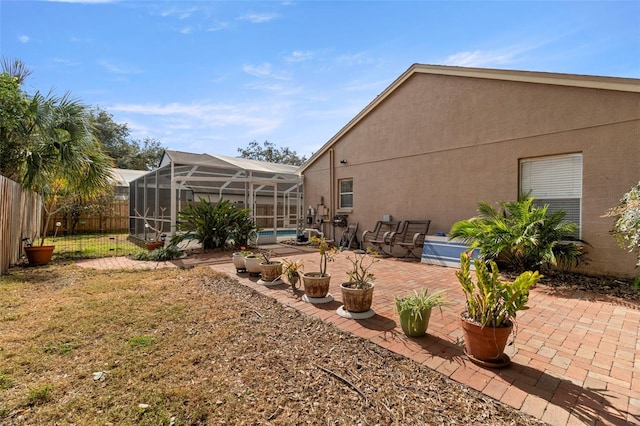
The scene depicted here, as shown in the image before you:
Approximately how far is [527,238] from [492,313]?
3.52 m

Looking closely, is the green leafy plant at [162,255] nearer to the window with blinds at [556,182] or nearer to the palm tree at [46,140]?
the palm tree at [46,140]

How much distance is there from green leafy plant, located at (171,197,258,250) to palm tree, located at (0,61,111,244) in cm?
273

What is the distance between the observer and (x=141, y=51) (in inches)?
292

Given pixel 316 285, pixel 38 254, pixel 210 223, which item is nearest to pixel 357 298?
pixel 316 285

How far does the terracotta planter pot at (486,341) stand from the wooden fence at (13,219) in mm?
8126

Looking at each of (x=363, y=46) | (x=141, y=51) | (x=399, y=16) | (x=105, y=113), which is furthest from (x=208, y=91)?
(x=105, y=113)

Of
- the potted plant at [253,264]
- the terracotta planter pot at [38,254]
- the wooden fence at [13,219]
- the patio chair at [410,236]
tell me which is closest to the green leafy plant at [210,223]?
the terracotta planter pot at [38,254]

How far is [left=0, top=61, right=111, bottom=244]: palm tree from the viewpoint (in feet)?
20.4

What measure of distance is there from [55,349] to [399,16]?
8.46 metres

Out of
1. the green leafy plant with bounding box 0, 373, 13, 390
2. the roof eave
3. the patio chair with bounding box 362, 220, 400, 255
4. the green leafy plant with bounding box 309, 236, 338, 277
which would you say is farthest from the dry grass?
the roof eave

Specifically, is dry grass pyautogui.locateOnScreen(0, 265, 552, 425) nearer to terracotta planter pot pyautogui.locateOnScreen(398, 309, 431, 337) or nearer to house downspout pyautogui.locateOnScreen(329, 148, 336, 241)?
terracotta planter pot pyautogui.locateOnScreen(398, 309, 431, 337)

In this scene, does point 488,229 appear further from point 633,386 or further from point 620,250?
point 633,386

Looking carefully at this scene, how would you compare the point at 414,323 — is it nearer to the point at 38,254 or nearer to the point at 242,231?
the point at 242,231

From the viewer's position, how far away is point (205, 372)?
2.50m
